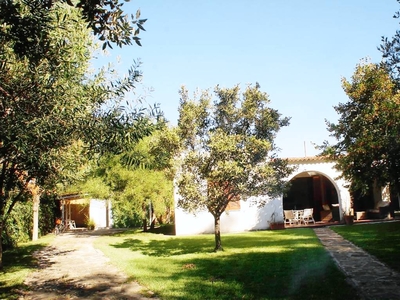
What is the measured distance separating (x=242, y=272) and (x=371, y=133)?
525cm

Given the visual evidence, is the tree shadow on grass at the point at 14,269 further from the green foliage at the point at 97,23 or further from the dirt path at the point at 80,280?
the green foliage at the point at 97,23

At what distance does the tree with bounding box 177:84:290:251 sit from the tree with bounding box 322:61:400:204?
2.09 metres

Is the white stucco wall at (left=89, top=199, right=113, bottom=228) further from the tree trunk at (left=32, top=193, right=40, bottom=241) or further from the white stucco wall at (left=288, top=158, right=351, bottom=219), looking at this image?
the white stucco wall at (left=288, top=158, right=351, bottom=219)

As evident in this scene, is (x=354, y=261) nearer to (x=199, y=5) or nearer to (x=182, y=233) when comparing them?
(x=199, y=5)

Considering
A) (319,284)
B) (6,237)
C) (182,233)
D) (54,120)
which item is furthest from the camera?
(182,233)

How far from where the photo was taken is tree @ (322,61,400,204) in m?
8.80

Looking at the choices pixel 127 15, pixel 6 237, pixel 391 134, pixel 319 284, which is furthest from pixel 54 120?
pixel 6 237

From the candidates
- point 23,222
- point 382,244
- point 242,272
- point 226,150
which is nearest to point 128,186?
point 23,222

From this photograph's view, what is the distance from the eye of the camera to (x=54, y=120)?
5926mm

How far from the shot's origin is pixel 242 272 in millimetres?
8336

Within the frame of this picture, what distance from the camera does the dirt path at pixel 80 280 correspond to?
7.27 meters

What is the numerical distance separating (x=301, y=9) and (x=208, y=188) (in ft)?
20.0

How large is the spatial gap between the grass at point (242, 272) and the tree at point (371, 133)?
2.74 m

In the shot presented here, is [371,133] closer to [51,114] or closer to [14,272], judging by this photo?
[51,114]
